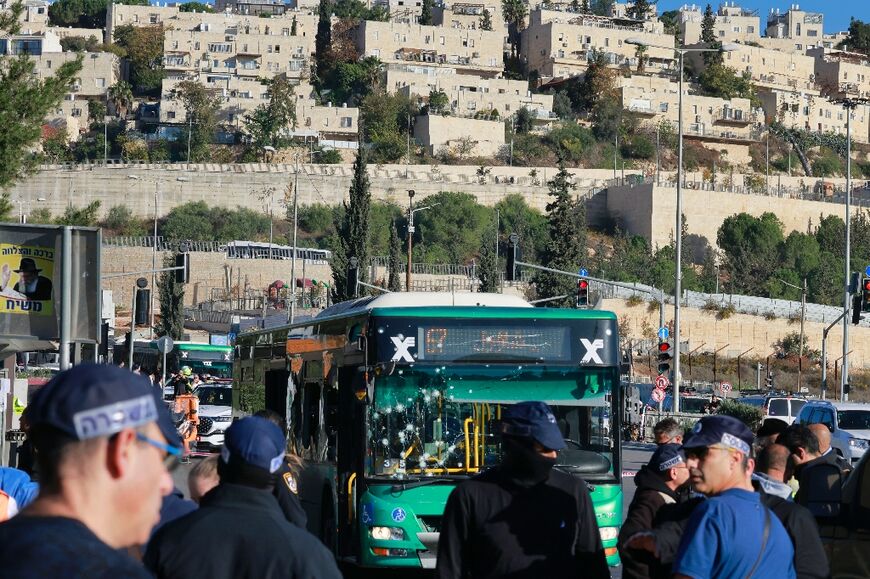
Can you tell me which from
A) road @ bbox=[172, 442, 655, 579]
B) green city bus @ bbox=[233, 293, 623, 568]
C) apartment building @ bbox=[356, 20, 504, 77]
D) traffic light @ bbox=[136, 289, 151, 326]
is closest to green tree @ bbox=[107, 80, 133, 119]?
apartment building @ bbox=[356, 20, 504, 77]

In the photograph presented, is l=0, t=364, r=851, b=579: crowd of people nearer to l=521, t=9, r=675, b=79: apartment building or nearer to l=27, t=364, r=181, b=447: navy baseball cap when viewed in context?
l=27, t=364, r=181, b=447: navy baseball cap

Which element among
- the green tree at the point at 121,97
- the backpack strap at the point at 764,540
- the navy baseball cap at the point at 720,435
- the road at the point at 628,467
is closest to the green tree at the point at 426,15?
the green tree at the point at 121,97

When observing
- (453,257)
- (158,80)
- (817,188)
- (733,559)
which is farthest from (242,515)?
(158,80)

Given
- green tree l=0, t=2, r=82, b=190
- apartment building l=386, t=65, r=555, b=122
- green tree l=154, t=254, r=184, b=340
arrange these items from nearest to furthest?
green tree l=0, t=2, r=82, b=190, green tree l=154, t=254, r=184, b=340, apartment building l=386, t=65, r=555, b=122

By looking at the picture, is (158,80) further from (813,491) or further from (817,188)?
(813,491)

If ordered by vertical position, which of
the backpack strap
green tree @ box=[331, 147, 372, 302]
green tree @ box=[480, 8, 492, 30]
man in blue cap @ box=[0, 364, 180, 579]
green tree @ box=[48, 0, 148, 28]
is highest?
green tree @ box=[48, 0, 148, 28]

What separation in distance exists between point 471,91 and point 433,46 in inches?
687

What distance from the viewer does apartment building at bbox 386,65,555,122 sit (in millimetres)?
144625

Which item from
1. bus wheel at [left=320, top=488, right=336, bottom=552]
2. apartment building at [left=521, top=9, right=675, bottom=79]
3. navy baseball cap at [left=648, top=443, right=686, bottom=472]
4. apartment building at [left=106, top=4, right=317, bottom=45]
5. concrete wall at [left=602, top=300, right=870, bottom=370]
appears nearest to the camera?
navy baseball cap at [left=648, top=443, right=686, bottom=472]

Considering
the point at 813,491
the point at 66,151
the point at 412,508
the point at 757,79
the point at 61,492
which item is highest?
the point at 757,79

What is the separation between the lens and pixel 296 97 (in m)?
142

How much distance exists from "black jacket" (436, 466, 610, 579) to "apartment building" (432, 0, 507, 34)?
538 feet

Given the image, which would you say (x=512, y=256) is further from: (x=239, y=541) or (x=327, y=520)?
(x=239, y=541)

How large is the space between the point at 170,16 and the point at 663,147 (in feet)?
183
